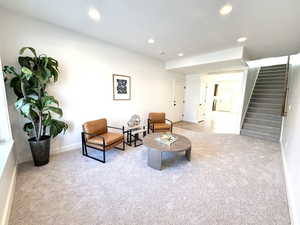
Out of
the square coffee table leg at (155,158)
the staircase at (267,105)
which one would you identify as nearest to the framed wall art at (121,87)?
the square coffee table leg at (155,158)

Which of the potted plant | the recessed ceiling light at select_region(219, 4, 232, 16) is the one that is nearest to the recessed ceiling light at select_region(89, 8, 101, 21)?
the potted plant

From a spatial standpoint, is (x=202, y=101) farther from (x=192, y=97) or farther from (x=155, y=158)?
(x=155, y=158)

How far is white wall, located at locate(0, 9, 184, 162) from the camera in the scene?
2.36m

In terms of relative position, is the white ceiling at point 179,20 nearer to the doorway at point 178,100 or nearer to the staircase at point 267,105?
the staircase at point 267,105

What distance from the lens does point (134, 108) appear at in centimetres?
449

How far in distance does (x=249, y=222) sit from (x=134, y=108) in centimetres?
370

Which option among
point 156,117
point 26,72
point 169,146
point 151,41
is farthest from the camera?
point 156,117

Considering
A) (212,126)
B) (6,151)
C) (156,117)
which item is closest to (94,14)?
(6,151)

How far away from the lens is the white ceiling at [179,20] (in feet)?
6.32

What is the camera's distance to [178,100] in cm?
646

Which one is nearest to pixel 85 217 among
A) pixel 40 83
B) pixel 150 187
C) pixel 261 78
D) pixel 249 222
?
pixel 150 187

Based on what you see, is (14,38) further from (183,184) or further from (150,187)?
(183,184)

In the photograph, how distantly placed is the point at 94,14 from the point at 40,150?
102 inches

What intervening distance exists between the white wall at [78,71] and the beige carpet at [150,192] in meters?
0.85
